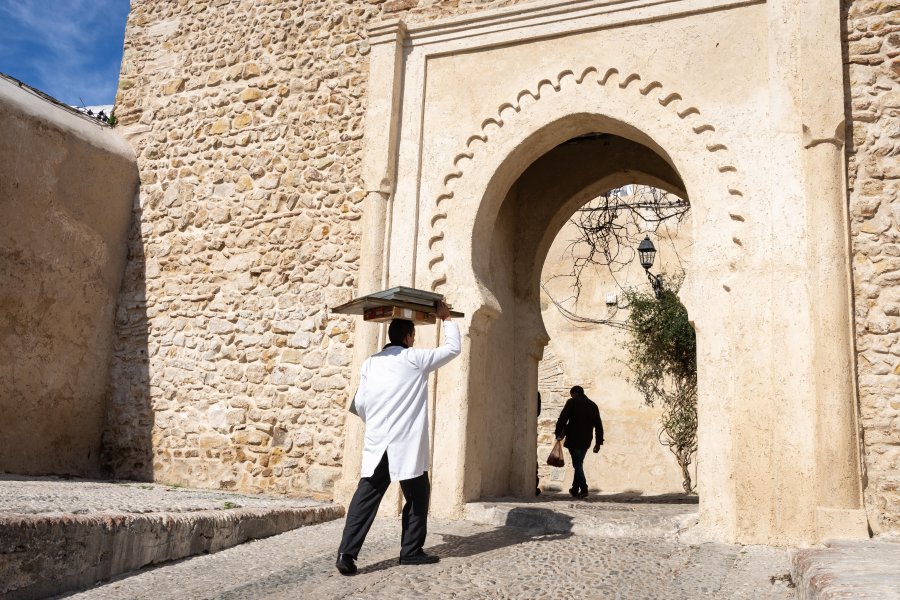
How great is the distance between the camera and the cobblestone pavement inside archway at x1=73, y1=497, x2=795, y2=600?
4.06m

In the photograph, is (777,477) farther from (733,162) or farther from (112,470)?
(112,470)

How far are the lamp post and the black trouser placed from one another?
8887 mm

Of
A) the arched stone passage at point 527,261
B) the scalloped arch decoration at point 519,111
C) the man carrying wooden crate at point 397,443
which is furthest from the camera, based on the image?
the arched stone passage at point 527,261

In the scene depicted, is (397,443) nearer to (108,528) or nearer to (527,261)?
(108,528)

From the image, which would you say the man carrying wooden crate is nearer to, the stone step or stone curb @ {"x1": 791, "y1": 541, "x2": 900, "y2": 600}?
the stone step

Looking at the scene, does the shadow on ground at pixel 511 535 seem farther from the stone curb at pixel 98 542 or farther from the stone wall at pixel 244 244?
the stone wall at pixel 244 244

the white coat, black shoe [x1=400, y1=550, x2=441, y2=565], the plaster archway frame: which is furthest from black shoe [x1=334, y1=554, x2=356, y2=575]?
the plaster archway frame

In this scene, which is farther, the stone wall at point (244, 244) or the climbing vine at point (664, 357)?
the climbing vine at point (664, 357)

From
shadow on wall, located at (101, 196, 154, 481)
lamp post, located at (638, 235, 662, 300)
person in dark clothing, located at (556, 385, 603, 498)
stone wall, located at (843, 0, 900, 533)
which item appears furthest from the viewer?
lamp post, located at (638, 235, 662, 300)

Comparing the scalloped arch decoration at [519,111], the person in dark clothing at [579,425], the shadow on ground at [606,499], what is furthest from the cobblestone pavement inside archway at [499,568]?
the person in dark clothing at [579,425]

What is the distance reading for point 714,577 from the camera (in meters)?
4.47

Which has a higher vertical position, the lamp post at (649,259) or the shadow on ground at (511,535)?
the lamp post at (649,259)

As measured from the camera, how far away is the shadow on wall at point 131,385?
8.02m

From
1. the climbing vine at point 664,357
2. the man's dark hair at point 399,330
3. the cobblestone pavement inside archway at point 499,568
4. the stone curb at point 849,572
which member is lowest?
the cobblestone pavement inside archway at point 499,568
